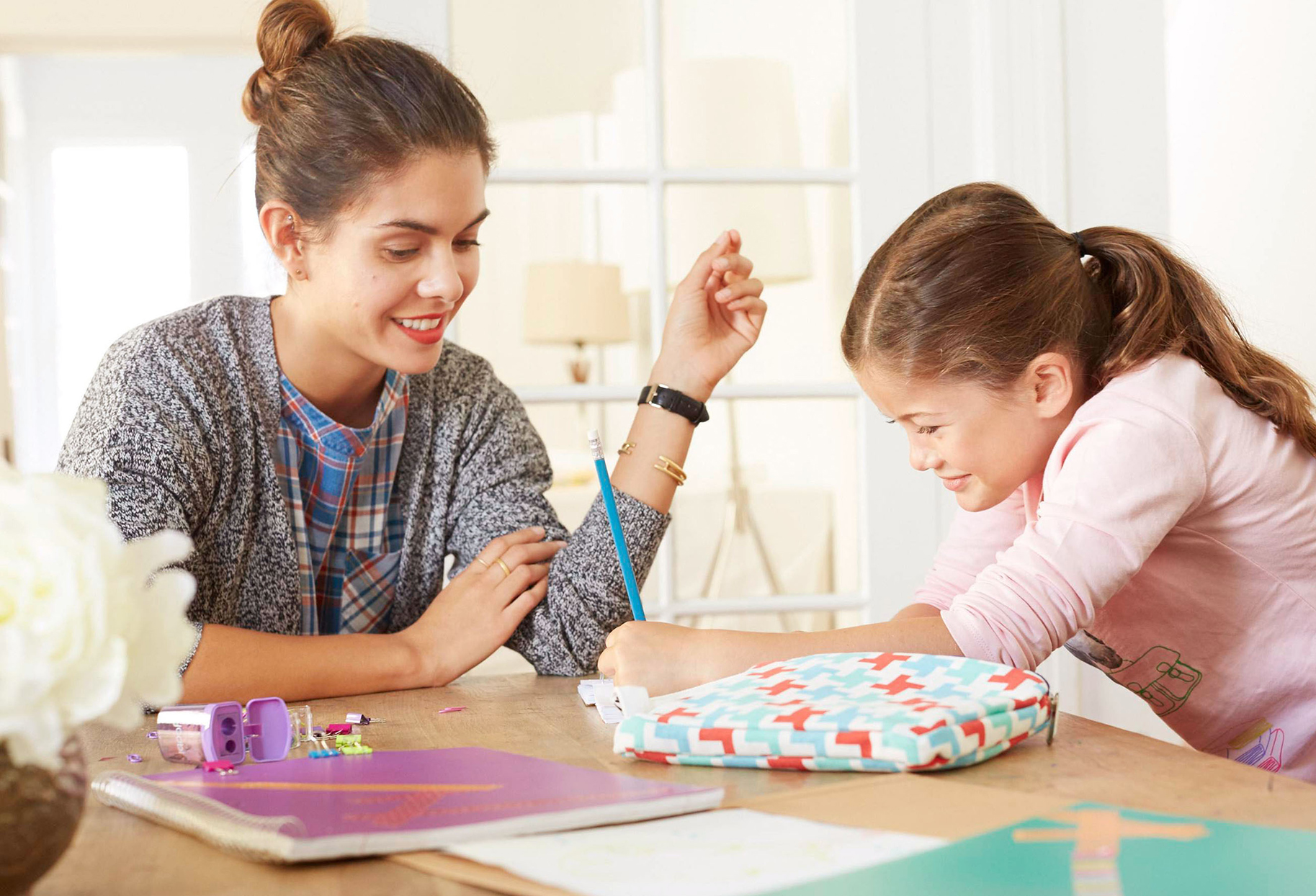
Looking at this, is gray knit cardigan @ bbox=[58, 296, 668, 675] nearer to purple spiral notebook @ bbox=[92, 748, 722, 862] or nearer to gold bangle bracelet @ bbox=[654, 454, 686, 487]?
gold bangle bracelet @ bbox=[654, 454, 686, 487]

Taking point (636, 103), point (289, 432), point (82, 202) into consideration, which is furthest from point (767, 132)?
point (82, 202)

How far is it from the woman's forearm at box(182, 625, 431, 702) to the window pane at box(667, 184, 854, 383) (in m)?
1.08

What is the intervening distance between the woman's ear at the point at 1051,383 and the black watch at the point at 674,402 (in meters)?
0.38

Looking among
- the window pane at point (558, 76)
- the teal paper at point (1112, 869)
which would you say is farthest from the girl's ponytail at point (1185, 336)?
the window pane at point (558, 76)

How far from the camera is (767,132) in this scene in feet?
6.91

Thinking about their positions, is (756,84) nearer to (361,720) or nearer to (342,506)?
(342,506)

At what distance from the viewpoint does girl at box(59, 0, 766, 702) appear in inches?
47.4

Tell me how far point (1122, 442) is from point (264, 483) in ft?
2.71

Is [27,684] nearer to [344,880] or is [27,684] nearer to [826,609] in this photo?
[344,880]

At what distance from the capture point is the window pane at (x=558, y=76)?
6.62 ft

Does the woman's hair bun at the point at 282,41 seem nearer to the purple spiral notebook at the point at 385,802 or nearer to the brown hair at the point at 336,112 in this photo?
the brown hair at the point at 336,112

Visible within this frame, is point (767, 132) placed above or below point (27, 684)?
above

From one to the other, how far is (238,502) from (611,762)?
671mm

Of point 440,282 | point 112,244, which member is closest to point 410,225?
point 440,282
